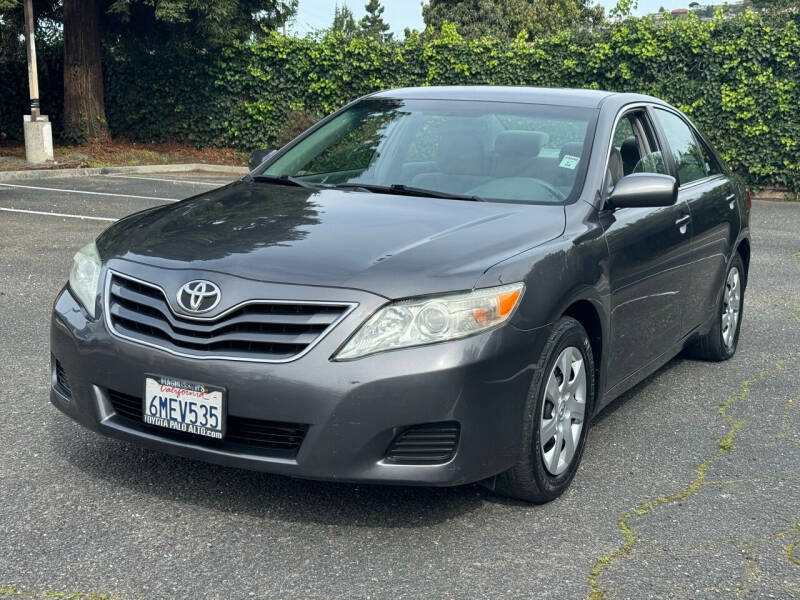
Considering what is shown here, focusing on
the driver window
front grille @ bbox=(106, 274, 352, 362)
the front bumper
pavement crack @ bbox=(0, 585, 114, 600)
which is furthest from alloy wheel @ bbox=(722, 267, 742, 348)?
pavement crack @ bbox=(0, 585, 114, 600)

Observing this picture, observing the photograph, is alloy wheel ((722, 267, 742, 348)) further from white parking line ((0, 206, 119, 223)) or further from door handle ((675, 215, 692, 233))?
white parking line ((0, 206, 119, 223))

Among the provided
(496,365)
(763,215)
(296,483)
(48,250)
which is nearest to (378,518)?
(296,483)

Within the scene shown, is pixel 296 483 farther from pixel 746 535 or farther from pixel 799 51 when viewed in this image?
pixel 799 51

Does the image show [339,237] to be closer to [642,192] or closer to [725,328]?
[642,192]

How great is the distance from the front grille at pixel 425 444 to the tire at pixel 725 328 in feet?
10.5

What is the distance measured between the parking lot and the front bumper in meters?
0.28

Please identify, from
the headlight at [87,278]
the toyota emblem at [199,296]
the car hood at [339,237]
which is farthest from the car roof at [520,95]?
the toyota emblem at [199,296]

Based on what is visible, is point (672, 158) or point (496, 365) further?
point (672, 158)

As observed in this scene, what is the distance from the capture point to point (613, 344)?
4.60 m

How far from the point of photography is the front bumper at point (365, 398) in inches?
136

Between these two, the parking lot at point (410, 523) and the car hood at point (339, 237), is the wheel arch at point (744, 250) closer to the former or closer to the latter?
the parking lot at point (410, 523)

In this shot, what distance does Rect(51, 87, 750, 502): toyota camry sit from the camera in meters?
3.51

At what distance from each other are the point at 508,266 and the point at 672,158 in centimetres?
235

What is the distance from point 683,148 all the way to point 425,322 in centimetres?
310
